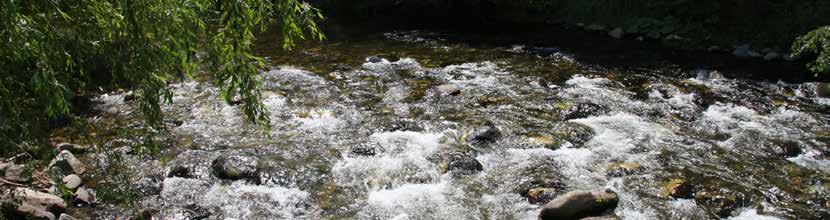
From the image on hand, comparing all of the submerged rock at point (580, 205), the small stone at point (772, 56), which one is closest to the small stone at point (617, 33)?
the small stone at point (772, 56)

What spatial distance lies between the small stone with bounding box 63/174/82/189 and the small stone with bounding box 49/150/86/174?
0.34m

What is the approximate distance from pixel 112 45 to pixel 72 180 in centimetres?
413

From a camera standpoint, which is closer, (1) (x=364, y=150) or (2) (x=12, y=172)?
(2) (x=12, y=172)

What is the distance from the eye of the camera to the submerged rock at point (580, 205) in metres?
6.89

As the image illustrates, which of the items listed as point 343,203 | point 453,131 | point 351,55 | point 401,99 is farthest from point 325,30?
point 343,203

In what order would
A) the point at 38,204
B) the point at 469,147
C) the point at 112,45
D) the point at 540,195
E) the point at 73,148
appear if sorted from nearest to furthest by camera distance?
the point at 112,45 → the point at 38,204 → the point at 540,195 → the point at 73,148 → the point at 469,147

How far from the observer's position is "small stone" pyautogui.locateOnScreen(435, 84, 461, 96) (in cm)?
1241

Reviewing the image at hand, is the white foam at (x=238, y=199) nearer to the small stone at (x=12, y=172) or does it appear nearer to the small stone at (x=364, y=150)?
the small stone at (x=364, y=150)

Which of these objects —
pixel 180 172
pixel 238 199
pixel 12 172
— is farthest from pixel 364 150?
pixel 12 172

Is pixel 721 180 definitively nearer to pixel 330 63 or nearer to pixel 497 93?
pixel 497 93

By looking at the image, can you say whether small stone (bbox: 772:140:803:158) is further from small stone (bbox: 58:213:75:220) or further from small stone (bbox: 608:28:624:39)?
small stone (bbox: 608:28:624:39)

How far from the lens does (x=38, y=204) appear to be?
682 centimetres

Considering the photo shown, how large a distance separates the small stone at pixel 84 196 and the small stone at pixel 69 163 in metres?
0.77

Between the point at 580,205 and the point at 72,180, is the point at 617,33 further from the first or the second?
the point at 72,180
